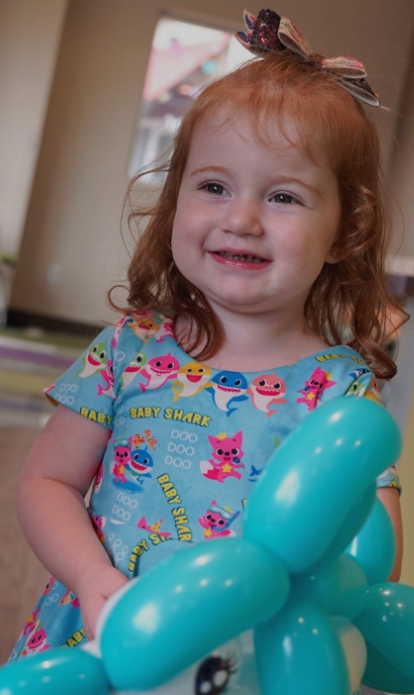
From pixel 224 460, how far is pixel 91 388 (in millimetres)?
168

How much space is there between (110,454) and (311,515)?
0.41 m

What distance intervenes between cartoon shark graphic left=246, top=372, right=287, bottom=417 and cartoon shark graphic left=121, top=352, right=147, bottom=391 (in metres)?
0.12

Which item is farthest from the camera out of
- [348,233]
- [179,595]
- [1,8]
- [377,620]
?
[1,8]

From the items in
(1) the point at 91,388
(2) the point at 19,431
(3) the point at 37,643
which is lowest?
(2) the point at 19,431

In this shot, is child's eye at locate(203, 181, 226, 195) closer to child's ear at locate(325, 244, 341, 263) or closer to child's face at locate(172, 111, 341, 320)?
child's face at locate(172, 111, 341, 320)

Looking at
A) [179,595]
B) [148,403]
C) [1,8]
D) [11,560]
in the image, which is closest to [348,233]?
[148,403]

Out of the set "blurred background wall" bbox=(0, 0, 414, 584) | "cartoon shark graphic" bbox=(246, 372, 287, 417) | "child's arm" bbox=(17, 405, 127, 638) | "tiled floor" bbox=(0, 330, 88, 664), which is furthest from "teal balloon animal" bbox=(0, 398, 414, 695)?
"blurred background wall" bbox=(0, 0, 414, 584)

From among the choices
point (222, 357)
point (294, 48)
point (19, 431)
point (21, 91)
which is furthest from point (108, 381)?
point (21, 91)

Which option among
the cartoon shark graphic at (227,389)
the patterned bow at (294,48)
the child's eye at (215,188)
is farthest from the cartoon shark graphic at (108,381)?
the patterned bow at (294,48)

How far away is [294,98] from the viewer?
0.77 m

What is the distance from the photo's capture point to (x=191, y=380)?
2.62 ft

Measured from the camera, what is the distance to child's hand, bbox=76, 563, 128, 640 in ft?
2.04

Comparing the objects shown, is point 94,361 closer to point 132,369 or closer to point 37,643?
point 132,369

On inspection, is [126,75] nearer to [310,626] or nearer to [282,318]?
[282,318]
